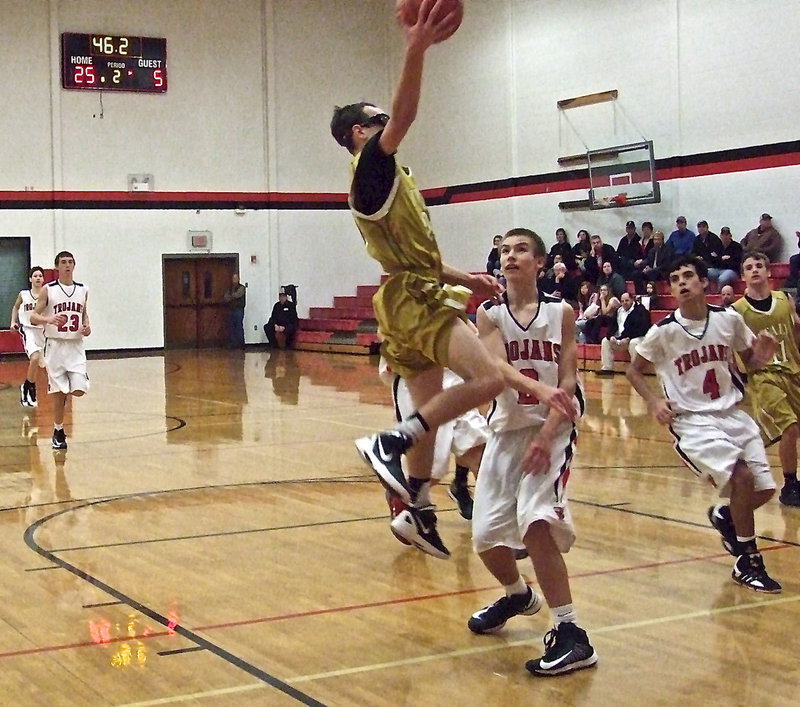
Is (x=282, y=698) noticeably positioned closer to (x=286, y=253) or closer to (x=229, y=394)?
(x=229, y=394)

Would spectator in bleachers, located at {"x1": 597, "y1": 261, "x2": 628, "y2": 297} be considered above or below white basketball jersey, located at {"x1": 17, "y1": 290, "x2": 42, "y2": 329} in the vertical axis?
above

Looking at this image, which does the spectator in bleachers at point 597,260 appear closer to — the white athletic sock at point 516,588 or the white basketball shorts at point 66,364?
the white basketball shorts at point 66,364

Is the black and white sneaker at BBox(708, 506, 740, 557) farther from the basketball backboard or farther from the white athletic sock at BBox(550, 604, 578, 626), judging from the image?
the basketball backboard

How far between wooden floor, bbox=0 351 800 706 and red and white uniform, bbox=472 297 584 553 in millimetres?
506

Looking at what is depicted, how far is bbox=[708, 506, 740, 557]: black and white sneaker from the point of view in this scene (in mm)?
5747

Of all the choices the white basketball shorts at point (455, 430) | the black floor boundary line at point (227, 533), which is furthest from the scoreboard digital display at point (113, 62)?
the white basketball shorts at point (455, 430)

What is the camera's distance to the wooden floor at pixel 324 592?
14.0 feet

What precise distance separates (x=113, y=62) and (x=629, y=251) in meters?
12.6

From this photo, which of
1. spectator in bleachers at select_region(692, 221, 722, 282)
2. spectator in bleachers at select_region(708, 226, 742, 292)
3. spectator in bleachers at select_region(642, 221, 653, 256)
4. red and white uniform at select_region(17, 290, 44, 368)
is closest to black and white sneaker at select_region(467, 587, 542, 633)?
red and white uniform at select_region(17, 290, 44, 368)

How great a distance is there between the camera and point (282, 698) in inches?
162

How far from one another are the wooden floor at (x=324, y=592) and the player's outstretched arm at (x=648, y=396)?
0.80 metres

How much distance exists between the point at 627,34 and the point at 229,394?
11136 mm

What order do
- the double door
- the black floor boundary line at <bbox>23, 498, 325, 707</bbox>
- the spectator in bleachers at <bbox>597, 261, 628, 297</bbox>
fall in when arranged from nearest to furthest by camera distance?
the black floor boundary line at <bbox>23, 498, 325, 707</bbox> < the spectator in bleachers at <bbox>597, 261, 628, 297</bbox> < the double door

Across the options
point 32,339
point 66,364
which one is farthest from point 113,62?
point 66,364
